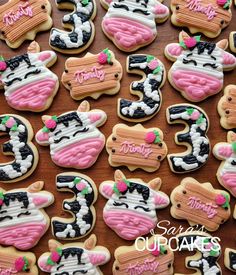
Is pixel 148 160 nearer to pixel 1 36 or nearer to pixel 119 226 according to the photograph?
pixel 119 226

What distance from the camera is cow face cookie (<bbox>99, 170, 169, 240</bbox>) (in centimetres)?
135

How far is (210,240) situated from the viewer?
136 centimetres

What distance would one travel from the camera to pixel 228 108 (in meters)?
1.39

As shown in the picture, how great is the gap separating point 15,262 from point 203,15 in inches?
40.5

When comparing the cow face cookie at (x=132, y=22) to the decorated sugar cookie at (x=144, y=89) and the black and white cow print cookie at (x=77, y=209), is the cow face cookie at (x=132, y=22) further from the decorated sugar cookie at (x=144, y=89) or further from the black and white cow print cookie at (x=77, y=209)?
the black and white cow print cookie at (x=77, y=209)

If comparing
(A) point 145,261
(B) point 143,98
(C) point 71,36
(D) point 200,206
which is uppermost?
(C) point 71,36

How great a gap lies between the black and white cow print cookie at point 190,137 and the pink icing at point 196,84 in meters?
0.04

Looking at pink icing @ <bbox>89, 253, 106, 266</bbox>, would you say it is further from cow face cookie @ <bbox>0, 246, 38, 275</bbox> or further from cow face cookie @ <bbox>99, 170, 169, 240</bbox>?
cow face cookie @ <bbox>0, 246, 38, 275</bbox>

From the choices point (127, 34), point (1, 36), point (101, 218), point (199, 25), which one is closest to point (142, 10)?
point (127, 34)

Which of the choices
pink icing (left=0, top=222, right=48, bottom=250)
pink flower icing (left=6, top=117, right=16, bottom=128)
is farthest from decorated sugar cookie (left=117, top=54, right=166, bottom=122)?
pink icing (left=0, top=222, right=48, bottom=250)

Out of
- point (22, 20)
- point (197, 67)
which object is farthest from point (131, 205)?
point (22, 20)

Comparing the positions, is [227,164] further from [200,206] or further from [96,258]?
[96,258]

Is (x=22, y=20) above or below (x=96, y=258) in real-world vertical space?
above

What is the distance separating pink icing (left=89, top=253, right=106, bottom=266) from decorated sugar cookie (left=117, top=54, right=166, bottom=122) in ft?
1.47
